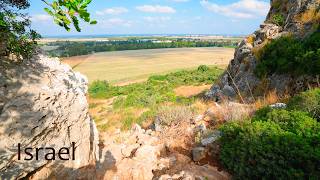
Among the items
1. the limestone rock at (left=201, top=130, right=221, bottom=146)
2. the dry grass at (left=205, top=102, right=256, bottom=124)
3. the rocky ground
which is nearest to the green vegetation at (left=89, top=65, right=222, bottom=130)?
the dry grass at (left=205, top=102, right=256, bottom=124)

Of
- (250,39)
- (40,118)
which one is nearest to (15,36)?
(40,118)

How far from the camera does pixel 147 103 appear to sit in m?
22.7

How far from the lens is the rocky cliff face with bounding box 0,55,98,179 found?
4.23 m

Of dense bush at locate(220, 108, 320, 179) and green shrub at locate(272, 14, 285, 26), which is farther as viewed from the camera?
green shrub at locate(272, 14, 285, 26)

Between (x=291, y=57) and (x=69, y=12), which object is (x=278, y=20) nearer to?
(x=291, y=57)

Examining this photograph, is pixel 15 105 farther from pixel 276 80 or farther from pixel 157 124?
pixel 276 80

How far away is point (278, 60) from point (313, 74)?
2.18 m

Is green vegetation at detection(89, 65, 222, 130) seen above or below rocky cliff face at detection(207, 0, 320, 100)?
below

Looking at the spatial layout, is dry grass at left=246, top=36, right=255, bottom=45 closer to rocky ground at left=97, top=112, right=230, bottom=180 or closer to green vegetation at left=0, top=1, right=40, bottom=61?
rocky ground at left=97, top=112, right=230, bottom=180

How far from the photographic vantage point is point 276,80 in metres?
11.2

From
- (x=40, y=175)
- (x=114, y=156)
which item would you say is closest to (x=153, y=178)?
(x=114, y=156)

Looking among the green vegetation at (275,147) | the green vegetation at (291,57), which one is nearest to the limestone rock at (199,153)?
the green vegetation at (275,147)

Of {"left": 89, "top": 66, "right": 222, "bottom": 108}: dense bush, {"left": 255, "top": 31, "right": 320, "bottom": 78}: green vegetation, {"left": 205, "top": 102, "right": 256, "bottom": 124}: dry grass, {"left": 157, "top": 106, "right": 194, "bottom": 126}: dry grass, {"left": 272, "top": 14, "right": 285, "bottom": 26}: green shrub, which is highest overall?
{"left": 272, "top": 14, "right": 285, "bottom": 26}: green shrub

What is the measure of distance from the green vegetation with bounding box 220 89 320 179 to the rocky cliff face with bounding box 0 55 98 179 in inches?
104
